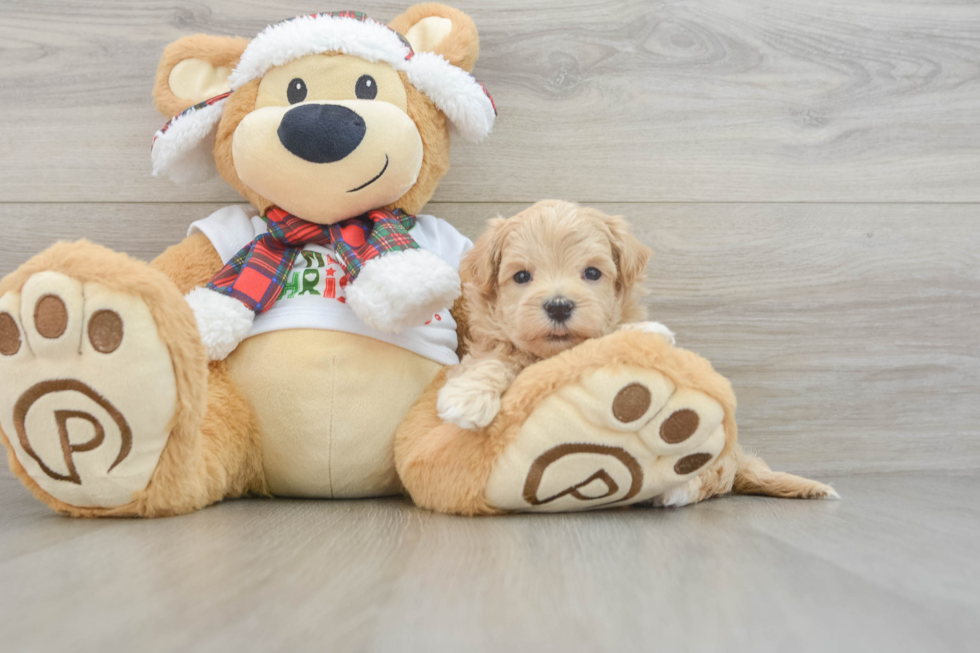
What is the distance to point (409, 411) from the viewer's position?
2.88 feet

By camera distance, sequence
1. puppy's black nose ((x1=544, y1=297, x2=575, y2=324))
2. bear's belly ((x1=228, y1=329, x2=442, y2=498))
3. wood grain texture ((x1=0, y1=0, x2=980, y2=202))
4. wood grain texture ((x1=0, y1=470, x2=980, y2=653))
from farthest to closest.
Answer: wood grain texture ((x1=0, y1=0, x2=980, y2=202)), bear's belly ((x1=228, y1=329, x2=442, y2=498)), puppy's black nose ((x1=544, y1=297, x2=575, y2=324)), wood grain texture ((x1=0, y1=470, x2=980, y2=653))

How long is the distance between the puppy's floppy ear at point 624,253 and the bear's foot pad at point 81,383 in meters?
0.50

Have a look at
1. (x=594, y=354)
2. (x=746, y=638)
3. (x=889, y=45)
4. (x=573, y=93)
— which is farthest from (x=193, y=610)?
(x=889, y=45)

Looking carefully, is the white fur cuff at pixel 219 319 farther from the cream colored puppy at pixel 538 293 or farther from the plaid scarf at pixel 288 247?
the cream colored puppy at pixel 538 293

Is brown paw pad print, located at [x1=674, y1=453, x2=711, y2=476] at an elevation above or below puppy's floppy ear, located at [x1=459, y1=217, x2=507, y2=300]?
below

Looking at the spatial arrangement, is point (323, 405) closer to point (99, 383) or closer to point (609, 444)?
point (99, 383)

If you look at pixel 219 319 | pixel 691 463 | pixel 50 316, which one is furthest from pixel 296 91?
pixel 691 463

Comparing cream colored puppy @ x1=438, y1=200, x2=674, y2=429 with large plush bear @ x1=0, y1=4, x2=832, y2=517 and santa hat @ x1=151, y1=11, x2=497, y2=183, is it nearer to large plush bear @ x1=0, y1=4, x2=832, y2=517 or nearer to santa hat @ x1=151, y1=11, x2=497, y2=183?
large plush bear @ x1=0, y1=4, x2=832, y2=517

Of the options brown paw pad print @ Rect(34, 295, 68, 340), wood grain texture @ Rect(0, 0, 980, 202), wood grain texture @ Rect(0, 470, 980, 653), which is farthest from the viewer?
wood grain texture @ Rect(0, 0, 980, 202)

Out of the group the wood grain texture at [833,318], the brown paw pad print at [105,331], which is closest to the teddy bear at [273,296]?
the brown paw pad print at [105,331]

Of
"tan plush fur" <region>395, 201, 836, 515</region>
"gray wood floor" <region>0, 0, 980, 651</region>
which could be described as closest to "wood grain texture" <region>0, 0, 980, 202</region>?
"gray wood floor" <region>0, 0, 980, 651</region>

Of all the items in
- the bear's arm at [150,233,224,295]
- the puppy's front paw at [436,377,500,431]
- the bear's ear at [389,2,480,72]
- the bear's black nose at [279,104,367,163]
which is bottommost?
the puppy's front paw at [436,377,500,431]

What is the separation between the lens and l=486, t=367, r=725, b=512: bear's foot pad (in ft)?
2.21

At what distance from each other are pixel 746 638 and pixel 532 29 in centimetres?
103
